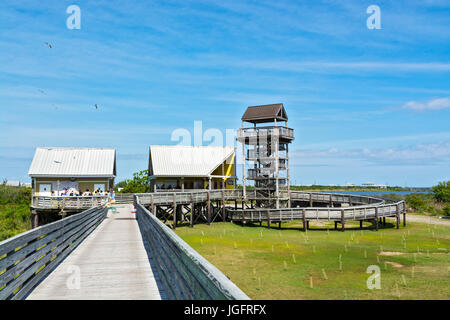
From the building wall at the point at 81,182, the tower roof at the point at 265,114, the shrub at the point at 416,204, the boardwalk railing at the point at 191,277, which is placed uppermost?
the tower roof at the point at 265,114

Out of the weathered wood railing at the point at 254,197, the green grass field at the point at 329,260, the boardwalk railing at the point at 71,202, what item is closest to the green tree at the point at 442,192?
the weathered wood railing at the point at 254,197

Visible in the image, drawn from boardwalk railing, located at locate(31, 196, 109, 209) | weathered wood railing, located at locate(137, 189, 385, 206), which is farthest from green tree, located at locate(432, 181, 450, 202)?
boardwalk railing, located at locate(31, 196, 109, 209)

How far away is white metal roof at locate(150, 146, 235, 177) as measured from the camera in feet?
160

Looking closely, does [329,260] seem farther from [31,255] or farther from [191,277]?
[191,277]

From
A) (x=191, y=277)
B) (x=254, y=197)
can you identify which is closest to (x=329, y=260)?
(x=191, y=277)

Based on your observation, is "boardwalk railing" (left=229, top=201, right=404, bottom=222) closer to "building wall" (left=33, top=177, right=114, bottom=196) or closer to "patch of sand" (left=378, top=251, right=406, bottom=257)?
"patch of sand" (left=378, top=251, right=406, bottom=257)

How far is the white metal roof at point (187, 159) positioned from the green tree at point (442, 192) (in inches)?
1404

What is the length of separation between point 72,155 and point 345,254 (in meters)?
34.9

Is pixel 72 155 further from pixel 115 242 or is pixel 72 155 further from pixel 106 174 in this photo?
pixel 115 242

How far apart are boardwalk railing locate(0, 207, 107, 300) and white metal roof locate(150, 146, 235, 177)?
118 ft

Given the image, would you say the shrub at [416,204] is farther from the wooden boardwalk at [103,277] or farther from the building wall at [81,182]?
the wooden boardwalk at [103,277]

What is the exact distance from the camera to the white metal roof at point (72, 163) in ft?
145

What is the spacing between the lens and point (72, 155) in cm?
4650
